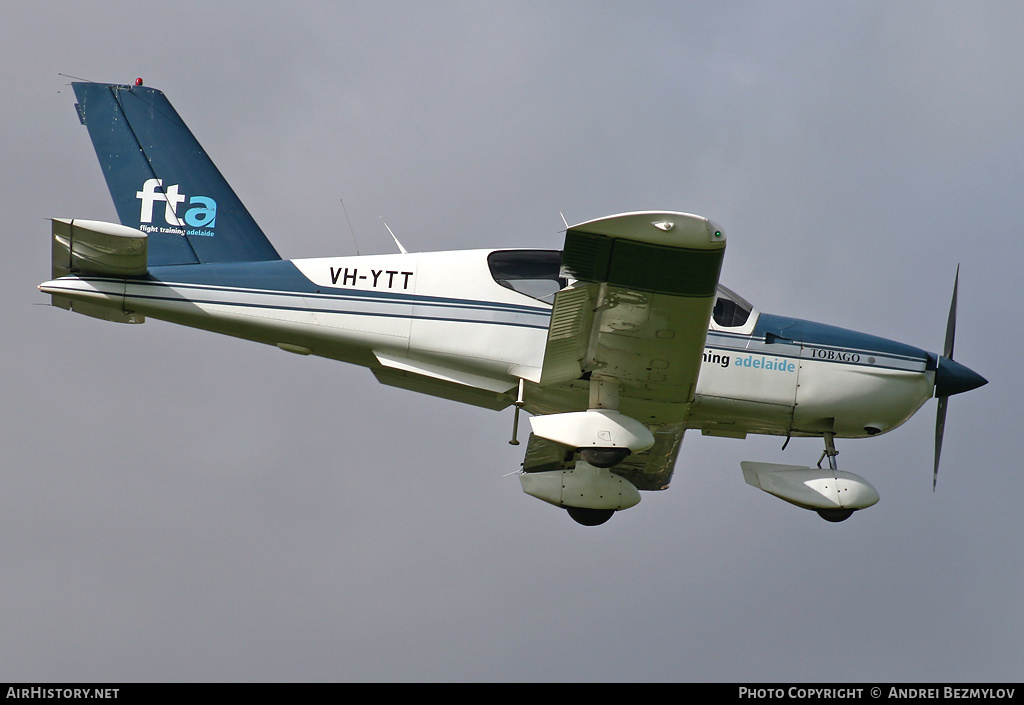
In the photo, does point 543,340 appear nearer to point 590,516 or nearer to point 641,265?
point 641,265

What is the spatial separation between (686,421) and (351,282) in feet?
12.4

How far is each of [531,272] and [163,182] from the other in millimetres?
4307

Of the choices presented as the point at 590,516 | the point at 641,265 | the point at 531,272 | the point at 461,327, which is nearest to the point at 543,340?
the point at 531,272

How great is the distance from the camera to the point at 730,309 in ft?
38.1

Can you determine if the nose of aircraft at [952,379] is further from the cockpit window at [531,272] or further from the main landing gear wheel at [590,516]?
the cockpit window at [531,272]

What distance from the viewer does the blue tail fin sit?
1222 centimetres

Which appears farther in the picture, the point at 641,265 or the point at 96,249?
the point at 96,249

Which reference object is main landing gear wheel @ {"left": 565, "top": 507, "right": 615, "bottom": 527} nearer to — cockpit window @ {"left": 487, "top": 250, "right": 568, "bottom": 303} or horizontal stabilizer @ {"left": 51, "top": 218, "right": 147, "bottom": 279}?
cockpit window @ {"left": 487, "top": 250, "right": 568, "bottom": 303}

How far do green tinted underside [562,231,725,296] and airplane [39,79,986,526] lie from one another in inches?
10.6

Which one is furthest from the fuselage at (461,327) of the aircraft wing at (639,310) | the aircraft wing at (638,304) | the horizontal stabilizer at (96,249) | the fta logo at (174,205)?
the fta logo at (174,205)

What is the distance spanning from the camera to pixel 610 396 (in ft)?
36.8

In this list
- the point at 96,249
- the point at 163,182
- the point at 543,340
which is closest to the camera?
the point at 96,249
